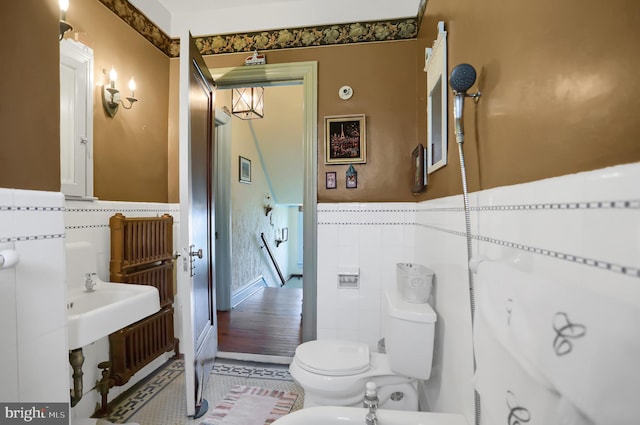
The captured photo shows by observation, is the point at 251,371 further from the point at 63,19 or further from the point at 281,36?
the point at 281,36

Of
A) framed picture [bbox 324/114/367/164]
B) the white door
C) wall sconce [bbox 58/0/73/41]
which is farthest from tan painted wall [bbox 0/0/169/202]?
framed picture [bbox 324/114/367/164]

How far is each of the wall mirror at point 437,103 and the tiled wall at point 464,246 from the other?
26 cm

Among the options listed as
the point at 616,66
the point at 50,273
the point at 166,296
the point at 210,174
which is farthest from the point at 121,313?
the point at 616,66

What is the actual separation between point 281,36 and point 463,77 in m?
1.87

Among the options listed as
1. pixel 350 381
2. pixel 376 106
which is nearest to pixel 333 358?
pixel 350 381

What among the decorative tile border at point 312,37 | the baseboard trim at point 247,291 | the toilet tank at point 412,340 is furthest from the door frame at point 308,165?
the baseboard trim at point 247,291

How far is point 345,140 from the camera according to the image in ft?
7.50

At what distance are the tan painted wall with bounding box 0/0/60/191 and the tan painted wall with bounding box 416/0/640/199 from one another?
59.8 inches

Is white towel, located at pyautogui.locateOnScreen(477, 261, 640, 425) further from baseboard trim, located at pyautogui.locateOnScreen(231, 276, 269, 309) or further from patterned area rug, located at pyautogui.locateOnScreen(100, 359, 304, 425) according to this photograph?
baseboard trim, located at pyautogui.locateOnScreen(231, 276, 269, 309)

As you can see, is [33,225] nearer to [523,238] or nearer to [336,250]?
[523,238]

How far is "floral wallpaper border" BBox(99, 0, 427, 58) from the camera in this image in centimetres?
220

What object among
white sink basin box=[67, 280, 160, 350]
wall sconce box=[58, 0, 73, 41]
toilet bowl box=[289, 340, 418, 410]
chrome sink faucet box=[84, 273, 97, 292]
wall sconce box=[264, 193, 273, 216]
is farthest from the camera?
wall sconce box=[264, 193, 273, 216]

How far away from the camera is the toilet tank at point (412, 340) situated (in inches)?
49.9

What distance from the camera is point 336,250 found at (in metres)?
2.28
